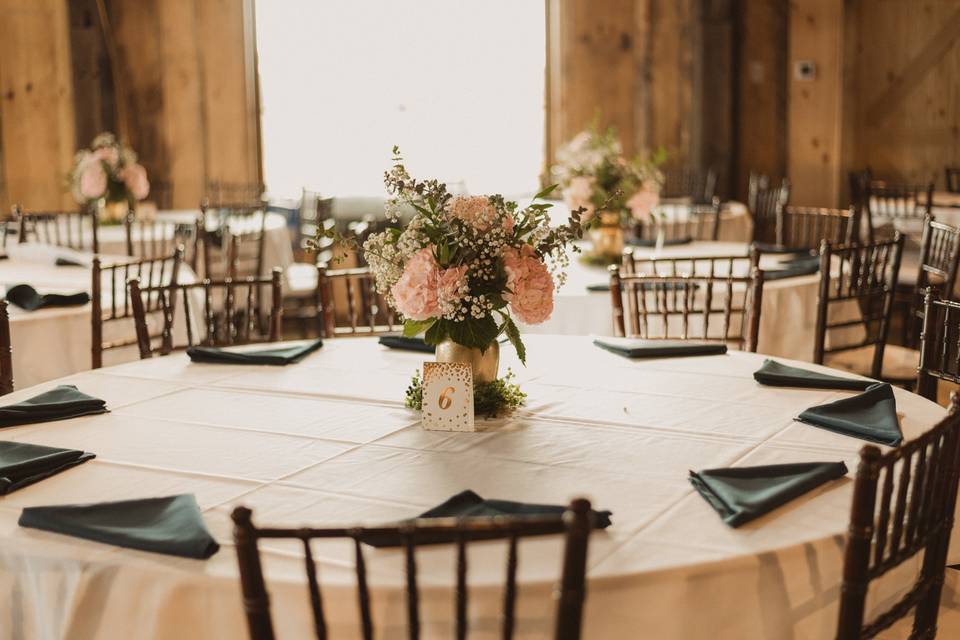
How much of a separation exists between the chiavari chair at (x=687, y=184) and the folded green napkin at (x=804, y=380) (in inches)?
223

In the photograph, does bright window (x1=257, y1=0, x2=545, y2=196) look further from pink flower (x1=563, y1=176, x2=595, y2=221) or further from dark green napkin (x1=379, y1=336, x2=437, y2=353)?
dark green napkin (x1=379, y1=336, x2=437, y2=353)

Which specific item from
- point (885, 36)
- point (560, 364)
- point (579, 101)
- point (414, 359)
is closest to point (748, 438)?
point (560, 364)

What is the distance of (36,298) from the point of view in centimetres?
385

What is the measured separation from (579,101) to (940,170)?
2.84 meters

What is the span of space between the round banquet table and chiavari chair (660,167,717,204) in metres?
5.61

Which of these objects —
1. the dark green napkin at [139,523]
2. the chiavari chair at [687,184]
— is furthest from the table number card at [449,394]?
the chiavari chair at [687,184]

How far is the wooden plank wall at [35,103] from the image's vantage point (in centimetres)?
753

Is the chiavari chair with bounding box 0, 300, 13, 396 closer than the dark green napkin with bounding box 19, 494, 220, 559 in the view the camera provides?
No

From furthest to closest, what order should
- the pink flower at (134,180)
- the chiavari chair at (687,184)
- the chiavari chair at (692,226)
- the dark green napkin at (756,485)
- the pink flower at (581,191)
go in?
the chiavari chair at (687,184), the chiavari chair at (692,226), the pink flower at (134,180), the pink flower at (581,191), the dark green napkin at (756,485)

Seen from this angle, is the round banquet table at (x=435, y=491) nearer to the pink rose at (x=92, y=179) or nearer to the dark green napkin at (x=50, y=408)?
the dark green napkin at (x=50, y=408)

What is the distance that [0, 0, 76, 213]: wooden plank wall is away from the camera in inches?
296

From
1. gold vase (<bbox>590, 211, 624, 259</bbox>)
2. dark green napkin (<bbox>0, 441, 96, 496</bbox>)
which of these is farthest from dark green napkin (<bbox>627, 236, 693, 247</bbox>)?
dark green napkin (<bbox>0, 441, 96, 496</bbox>)

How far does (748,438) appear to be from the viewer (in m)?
2.21

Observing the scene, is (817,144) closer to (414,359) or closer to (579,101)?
(579,101)
